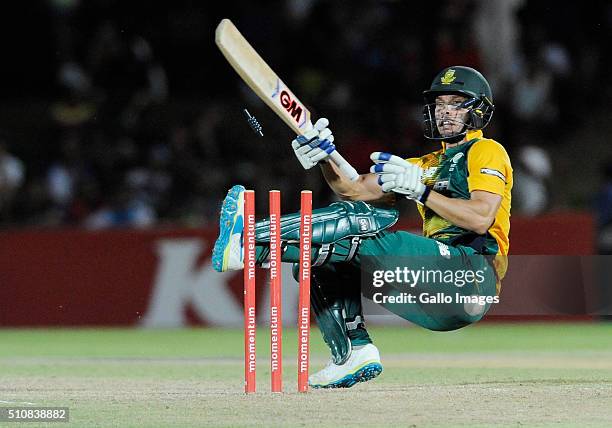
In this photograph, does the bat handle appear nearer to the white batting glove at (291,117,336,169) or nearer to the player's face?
the white batting glove at (291,117,336,169)

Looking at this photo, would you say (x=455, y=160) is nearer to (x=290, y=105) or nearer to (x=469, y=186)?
(x=469, y=186)

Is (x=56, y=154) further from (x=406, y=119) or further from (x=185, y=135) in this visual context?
(x=406, y=119)

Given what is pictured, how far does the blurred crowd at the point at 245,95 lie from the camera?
646 inches

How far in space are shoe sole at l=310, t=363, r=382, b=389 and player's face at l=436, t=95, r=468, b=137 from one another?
1578mm

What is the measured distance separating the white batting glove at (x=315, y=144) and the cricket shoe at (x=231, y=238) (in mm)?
602

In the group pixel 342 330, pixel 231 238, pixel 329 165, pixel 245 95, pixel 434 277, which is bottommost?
pixel 342 330

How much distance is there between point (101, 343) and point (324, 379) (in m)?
5.37

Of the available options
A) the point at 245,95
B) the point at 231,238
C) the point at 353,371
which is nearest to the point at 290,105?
the point at 231,238

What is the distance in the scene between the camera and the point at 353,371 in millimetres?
8414

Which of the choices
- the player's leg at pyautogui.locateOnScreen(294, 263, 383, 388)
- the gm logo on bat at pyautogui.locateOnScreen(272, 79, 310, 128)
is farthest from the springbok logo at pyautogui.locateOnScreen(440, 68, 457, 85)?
the player's leg at pyautogui.locateOnScreen(294, 263, 383, 388)

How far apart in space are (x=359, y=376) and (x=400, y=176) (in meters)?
1.32

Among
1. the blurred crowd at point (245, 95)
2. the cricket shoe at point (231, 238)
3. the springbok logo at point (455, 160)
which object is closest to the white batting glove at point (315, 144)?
the cricket shoe at point (231, 238)

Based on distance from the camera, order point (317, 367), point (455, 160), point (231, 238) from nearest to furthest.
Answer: point (231, 238), point (455, 160), point (317, 367)

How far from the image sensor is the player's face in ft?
28.5
